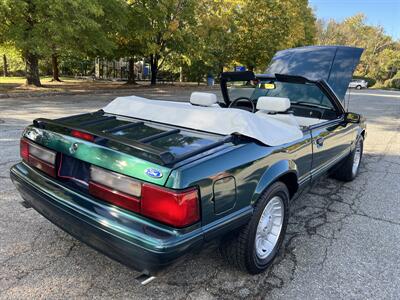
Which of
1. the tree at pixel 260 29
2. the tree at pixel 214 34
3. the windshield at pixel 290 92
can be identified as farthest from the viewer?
the tree at pixel 260 29

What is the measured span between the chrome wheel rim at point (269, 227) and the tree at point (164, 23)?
54.3ft

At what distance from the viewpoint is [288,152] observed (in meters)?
2.70

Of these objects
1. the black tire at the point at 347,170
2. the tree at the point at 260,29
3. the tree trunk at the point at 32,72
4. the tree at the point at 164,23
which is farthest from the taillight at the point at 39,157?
the tree at the point at 260,29

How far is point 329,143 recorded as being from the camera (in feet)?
11.7

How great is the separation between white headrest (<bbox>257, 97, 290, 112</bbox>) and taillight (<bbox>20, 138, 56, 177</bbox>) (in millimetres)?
1906

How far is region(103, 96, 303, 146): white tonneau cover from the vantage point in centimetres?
247

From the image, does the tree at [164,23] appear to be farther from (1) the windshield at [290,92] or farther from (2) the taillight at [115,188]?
(2) the taillight at [115,188]

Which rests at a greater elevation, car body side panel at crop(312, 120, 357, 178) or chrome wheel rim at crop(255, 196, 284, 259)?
car body side panel at crop(312, 120, 357, 178)

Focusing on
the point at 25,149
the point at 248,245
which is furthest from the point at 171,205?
the point at 25,149

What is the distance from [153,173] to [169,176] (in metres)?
0.10

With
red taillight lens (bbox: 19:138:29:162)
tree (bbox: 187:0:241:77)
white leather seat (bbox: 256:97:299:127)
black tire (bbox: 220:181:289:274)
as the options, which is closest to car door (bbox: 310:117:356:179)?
white leather seat (bbox: 256:97:299:127)

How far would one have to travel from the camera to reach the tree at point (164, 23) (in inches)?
695

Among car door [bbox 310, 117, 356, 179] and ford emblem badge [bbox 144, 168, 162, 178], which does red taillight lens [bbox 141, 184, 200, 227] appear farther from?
car door [bbox 310, 117, 356, 179]

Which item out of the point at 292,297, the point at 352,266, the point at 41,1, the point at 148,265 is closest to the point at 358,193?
the point at 352,266
